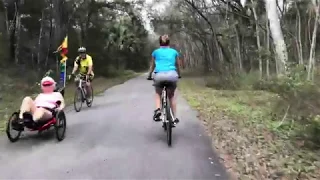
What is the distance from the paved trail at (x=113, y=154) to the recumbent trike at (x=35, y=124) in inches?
6.5

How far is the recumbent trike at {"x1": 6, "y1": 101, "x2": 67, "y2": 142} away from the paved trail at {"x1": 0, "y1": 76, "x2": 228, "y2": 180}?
6.5 inches

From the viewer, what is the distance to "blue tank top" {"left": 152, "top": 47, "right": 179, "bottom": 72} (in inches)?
321

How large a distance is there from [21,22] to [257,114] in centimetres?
2557

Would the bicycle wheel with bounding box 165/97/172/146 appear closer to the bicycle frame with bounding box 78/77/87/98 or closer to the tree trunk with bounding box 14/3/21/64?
the bicycle frame with bounding box 78/77/87/98

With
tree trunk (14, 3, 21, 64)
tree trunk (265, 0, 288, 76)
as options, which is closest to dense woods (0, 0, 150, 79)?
tree trunk (14, 3, 21, 64)

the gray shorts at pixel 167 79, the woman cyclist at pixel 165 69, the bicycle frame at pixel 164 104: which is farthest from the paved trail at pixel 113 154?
the gray shorts at pixel 167 79

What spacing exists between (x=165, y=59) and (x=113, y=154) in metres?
2.21

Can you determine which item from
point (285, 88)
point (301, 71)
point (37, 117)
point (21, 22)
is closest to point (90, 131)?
point (37, 117)

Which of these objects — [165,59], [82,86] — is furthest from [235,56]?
[165,59]

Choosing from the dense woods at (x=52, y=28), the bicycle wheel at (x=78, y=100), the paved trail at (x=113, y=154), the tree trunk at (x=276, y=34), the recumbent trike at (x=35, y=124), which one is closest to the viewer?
the paved trail at (x=113, y=154)

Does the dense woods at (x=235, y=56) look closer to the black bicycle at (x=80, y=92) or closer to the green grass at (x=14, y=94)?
the green grass at (x=14, y=94)

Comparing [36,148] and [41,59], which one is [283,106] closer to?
[36,148]

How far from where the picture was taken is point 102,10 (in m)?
42.2

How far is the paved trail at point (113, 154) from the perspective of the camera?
604 centimetres
